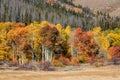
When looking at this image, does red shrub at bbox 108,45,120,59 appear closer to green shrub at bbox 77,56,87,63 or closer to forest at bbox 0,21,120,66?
forest at bbox 0,21,120,66

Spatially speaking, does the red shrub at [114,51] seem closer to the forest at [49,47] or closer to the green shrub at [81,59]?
the forest at [49,47]

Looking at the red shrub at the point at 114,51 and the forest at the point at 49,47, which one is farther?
the red shrub at the point at 114,51

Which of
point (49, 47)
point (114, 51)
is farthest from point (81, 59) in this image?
point (114, 51)

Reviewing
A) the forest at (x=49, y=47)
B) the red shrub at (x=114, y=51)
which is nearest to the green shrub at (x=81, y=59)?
the forest at (x=49, y=47)

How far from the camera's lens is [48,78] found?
3862 centimetres

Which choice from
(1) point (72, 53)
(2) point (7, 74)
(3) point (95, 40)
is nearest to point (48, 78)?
(2) point (7, 74)

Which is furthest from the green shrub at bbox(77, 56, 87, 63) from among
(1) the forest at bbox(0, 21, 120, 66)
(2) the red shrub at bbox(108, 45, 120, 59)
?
(2) the red shrub at bbox(108, 45, 120, 59)

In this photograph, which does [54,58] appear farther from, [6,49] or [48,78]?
[48,78]

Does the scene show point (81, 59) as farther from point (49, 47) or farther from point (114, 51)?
point (114, 51)

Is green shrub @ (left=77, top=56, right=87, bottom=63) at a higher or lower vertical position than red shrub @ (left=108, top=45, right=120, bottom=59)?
lower

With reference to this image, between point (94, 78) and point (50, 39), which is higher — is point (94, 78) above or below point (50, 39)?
below

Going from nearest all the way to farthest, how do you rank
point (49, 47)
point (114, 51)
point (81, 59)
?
point (81, 59), point (49, 47), point (114, 51)

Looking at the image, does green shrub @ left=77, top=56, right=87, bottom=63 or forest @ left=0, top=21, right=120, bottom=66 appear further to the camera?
green shrub @ left=77, top=56, right=87, bottom=63

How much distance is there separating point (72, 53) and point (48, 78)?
9021 centimetres
